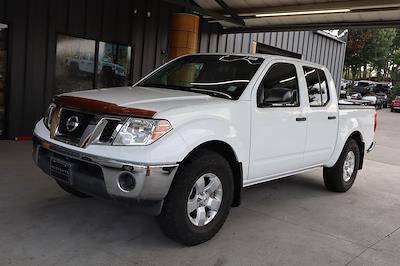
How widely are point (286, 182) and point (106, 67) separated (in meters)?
5.32

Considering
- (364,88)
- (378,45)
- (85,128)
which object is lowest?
(85,128)

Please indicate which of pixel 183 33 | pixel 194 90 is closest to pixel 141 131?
pixel 194 90

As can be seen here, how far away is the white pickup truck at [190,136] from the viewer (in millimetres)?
3680

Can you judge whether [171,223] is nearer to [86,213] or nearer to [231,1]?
[86,213]

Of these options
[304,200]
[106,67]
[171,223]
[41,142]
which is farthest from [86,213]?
[106,67]

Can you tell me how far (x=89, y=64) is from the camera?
32.5ft

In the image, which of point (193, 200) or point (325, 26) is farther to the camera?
point (325, 26)

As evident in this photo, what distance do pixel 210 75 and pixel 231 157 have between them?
1147mm

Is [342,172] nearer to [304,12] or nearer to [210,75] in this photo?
[210,75]

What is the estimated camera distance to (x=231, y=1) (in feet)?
33.1

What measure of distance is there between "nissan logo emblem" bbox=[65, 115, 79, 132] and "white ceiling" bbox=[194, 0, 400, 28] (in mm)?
6681

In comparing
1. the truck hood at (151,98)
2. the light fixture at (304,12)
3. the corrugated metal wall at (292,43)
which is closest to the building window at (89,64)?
the corrugated metal wall at (292,43)

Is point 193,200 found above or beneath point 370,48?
beneath

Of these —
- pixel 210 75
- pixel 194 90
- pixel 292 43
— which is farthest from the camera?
pixel 292 43
